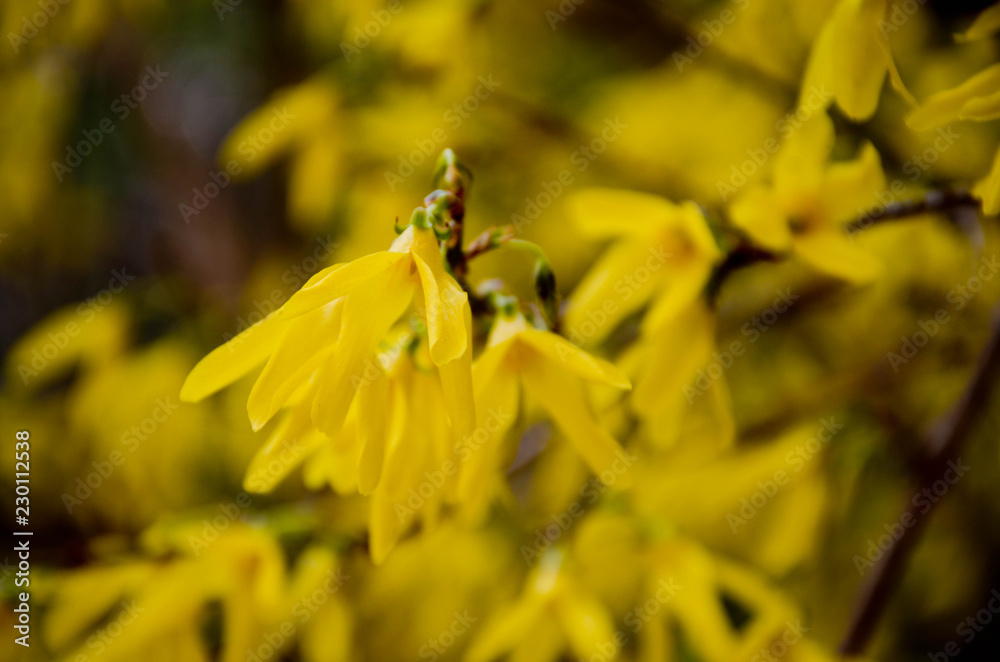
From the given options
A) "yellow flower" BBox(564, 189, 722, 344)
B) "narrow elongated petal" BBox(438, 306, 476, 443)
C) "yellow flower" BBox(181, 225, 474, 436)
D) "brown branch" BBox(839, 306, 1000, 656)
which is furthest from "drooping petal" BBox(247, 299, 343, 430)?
"brown branch" BBox(839, 306, 1000, 656)

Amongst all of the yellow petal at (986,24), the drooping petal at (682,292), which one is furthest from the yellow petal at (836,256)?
the yellow petal at (986,24)

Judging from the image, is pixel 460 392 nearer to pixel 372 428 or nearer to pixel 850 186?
pixel 372 428

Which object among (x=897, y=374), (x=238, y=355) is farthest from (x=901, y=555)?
(x=238, y=355)

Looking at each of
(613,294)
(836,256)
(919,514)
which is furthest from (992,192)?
(919,514)

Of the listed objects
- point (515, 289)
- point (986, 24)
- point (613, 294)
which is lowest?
point (515, 289)

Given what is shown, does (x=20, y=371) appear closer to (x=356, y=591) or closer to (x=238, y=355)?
(x=356, y=591)

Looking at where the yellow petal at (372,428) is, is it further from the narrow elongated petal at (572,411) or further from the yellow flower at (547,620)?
the yellow flower at (547,620)
